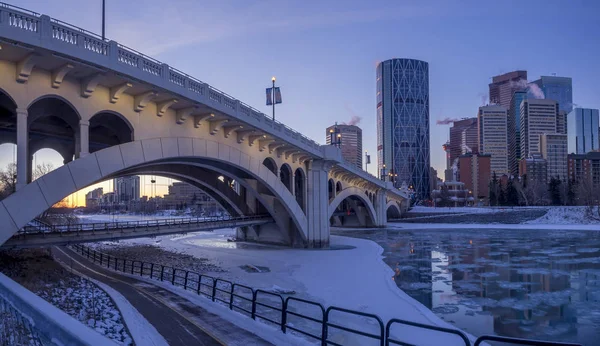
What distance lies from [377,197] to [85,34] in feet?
220

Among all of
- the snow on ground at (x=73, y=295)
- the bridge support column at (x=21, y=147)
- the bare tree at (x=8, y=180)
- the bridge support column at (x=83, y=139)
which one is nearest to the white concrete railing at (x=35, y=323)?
the snow on ground at (x=73, y=295)

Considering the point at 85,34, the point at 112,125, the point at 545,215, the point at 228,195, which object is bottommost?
the point at 545,215

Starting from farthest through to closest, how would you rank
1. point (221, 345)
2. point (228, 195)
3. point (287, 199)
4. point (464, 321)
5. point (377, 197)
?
1. point (377, 197)
2. point (228, 195)
3. point (287, 199)
4. point (464, 321)
5. point (221, 345)

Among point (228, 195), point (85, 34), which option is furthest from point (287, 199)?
point (85, 34)

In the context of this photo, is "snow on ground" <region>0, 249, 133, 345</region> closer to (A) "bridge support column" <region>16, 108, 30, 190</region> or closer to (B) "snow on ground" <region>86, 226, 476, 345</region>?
(A) "bridge support column" <region>16, 108, 30, 190</region>

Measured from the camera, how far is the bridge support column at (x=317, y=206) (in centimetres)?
4191

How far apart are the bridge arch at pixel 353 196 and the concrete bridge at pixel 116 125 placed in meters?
10.6

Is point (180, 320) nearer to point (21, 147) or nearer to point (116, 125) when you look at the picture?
point (21, 147)

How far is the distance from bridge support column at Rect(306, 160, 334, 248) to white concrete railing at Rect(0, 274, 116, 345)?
1440 inches

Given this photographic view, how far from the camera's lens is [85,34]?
17.2 metres

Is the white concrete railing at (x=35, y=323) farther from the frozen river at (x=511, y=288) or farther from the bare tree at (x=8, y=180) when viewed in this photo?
the bare tree at (x=8, y=180)

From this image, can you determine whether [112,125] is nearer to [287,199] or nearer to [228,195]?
[287,199]

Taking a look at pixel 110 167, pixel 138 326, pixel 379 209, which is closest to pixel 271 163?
pixel 110 167

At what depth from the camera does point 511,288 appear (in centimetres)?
2088
